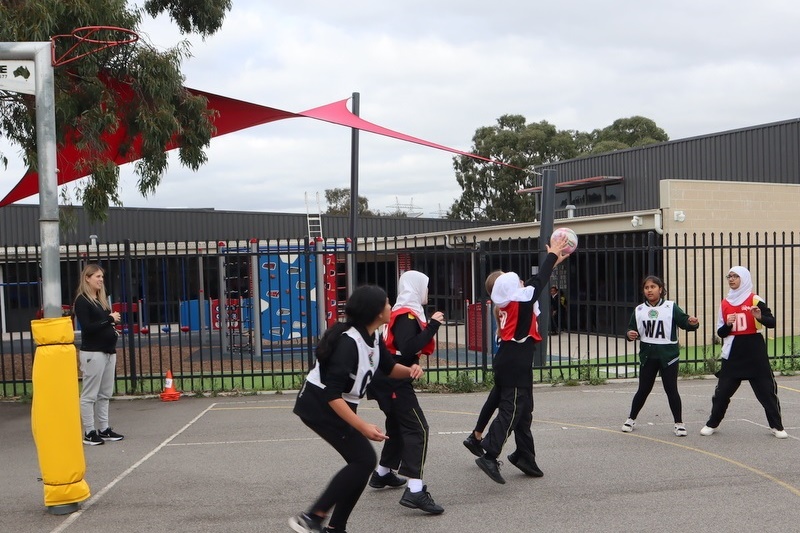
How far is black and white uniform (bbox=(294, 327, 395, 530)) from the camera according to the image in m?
4.67

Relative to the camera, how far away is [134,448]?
26.2 ft

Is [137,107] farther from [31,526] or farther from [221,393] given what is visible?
[31,526]

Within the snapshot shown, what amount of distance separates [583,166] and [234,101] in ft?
72.9

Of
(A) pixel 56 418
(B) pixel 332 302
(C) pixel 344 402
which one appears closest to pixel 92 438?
(A) pixel 56 418

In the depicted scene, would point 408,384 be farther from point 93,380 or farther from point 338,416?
point 93,380

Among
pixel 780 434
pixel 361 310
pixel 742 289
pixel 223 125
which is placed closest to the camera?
pixel 361 310

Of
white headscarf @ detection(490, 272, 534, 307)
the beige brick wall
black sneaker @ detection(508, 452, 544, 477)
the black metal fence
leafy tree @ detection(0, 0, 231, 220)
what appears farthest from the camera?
the beige brick wall

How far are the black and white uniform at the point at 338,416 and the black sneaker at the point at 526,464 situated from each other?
→ 204cm

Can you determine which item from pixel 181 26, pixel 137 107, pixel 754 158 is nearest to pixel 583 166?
pixel 754 158

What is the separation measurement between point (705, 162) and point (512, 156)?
24364 millimetres

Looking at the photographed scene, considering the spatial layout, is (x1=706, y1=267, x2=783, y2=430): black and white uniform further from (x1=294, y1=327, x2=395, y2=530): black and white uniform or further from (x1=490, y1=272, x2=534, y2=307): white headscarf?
(x1=294, y1=327, x2=395, y2=530): black and white uniform

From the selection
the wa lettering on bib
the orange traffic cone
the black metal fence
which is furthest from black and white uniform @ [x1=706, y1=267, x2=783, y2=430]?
the orange traffic cone

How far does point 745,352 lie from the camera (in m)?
7.84

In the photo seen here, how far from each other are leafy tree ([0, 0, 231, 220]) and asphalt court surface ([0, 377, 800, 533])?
11.0ft
